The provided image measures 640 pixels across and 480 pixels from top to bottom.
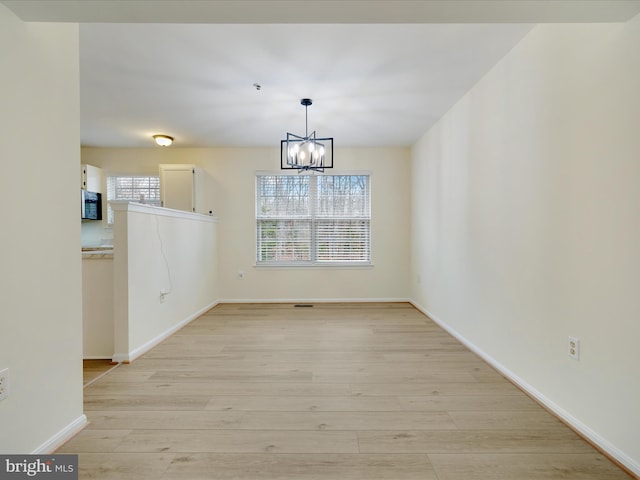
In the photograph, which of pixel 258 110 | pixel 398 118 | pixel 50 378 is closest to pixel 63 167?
pixel 50 378

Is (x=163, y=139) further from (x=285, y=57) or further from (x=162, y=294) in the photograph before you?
(x=285, y=57)

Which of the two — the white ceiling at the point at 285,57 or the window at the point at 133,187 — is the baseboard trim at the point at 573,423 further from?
the window at the point at 133,187

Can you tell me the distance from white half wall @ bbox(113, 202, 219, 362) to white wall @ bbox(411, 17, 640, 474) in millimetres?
3137

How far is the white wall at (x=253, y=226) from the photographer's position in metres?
5.20

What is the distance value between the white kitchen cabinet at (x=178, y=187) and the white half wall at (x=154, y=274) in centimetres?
52

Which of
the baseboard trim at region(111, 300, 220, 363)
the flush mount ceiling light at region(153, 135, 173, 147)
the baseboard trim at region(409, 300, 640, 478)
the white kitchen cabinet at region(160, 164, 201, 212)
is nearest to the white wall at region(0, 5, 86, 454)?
the baseboard trim at region(111, 300, 220, 363)

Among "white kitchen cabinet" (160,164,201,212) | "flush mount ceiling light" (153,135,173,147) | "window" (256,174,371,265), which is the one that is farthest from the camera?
"window" (256,174,371,265)

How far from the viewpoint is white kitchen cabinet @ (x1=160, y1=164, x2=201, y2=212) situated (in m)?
4.82

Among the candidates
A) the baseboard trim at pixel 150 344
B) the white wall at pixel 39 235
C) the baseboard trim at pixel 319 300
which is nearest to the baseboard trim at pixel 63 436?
the white wall at pixel 39 235

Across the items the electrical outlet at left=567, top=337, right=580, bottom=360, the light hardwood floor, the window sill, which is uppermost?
the window sill

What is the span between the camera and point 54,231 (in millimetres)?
1612

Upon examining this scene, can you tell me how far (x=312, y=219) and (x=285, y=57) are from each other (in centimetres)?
301

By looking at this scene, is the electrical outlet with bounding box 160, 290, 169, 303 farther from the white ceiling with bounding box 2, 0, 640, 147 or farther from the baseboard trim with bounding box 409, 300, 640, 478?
the baseboard trim with bounding box 409, 300, 640, 478

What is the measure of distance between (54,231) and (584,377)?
9.56 ft
